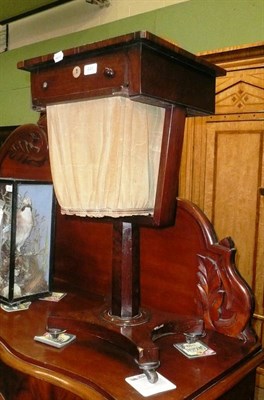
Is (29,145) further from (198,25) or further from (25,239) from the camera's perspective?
(198,25)

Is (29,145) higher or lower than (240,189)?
higher

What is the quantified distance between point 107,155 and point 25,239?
0.43m

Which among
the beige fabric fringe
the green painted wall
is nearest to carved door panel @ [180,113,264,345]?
the green painted wall

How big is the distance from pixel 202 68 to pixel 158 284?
0.53m

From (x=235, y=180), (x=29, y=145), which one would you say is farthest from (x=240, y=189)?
(x=29, y=145)

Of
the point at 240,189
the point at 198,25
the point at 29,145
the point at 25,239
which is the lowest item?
the point at 25,239

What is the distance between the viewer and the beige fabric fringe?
32.3 inches

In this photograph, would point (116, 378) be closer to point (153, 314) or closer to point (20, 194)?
point (153, 314)

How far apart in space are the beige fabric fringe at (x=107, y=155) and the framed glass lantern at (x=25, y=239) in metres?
0.23

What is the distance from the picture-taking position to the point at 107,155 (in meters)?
0.83

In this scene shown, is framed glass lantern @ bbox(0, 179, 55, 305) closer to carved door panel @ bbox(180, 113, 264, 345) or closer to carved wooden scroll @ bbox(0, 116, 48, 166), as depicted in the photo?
carved wooden scroll @ bbox(0, 116, 48, 166)

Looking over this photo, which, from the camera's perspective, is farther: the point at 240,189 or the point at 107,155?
the point at 240,189

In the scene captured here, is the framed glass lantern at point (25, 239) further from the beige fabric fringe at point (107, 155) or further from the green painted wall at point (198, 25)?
the green painted wall at point (198, 25)

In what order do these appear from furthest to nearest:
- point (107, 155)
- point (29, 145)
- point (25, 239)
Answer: point (29, 145), point (25, 239), point (107, 155)
